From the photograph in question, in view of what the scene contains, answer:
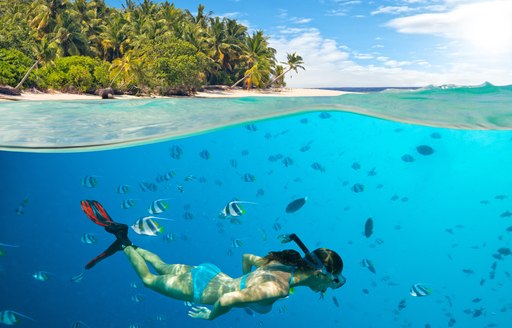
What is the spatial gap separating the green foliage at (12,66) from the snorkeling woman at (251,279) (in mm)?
29644

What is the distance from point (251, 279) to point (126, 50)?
51.9 m

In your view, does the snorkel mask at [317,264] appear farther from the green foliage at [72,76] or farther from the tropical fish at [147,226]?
the green foliage at [72,76]

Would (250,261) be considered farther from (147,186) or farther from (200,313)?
(147,186)

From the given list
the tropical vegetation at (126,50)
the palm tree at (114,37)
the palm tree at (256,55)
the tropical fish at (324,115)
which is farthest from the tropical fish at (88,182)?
the palm tree at (256,55)

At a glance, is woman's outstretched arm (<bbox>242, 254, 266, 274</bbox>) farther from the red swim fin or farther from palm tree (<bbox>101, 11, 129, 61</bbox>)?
palm tree (<bbox>101, 11, 129, 61</bbox>)

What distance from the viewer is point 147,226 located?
22.5 feet

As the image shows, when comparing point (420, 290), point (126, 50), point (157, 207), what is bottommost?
point (420, 290)

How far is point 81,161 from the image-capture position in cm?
2317

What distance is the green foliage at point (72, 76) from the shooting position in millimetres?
33719

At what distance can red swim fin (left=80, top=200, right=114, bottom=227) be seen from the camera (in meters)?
5.71

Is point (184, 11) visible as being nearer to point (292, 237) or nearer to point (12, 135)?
point (12, 135)

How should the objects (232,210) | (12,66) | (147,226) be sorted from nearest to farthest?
(147,226), (232,210), (12,66)

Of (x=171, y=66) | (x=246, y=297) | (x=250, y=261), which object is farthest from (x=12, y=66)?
(x=246, y=297)

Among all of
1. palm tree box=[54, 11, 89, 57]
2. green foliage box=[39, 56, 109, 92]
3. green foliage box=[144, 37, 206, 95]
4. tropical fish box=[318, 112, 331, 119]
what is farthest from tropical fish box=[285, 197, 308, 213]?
palm tree box=[54, 11, 89, 57]
